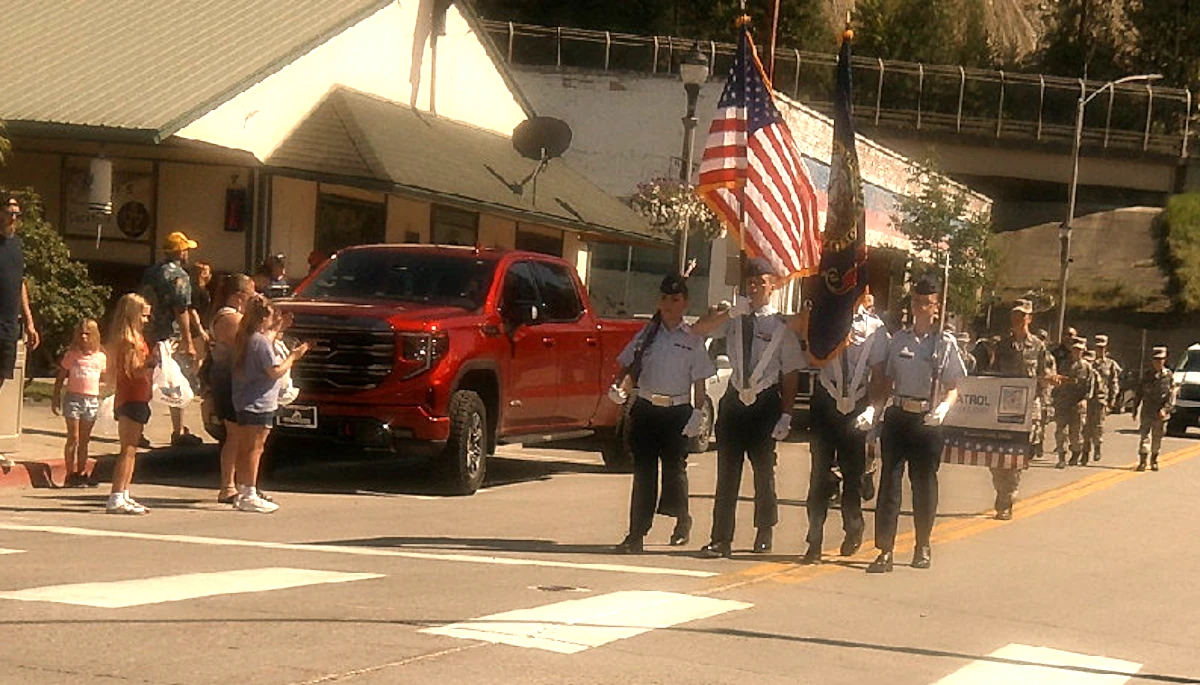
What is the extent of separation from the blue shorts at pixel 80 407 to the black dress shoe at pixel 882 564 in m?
6.42

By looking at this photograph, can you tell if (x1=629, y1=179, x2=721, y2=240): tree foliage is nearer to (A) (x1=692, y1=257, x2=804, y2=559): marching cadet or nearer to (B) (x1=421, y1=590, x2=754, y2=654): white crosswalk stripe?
(A) (x1=692, y1=257, x2=804, y2=559): marching cadet

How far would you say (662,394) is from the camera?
14.0m

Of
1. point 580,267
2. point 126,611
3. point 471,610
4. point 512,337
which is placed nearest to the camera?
point 126,611

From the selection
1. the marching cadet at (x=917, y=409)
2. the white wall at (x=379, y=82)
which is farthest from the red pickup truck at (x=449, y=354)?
the white wall at (x=379, y=82)

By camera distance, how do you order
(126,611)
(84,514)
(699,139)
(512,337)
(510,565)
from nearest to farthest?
1. (126,611)
2. (510,565)
3. (84,514)
4. (512,337)
5. (699,139)

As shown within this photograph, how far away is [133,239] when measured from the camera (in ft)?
92.3

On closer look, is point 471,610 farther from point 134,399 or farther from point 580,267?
point 580,267

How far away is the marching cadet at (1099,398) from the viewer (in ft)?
98.4

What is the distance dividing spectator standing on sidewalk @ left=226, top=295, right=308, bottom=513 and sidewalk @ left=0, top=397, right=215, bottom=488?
1.94 m

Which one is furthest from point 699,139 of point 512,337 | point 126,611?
point 126,611

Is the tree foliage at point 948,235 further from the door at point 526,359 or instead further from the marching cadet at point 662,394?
the marching cadet at point 662,394

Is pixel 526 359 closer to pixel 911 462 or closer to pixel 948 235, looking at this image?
pixel 911 462

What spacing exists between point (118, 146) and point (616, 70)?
23240mm

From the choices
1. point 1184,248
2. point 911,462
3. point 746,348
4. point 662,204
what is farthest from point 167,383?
point 1184,248
